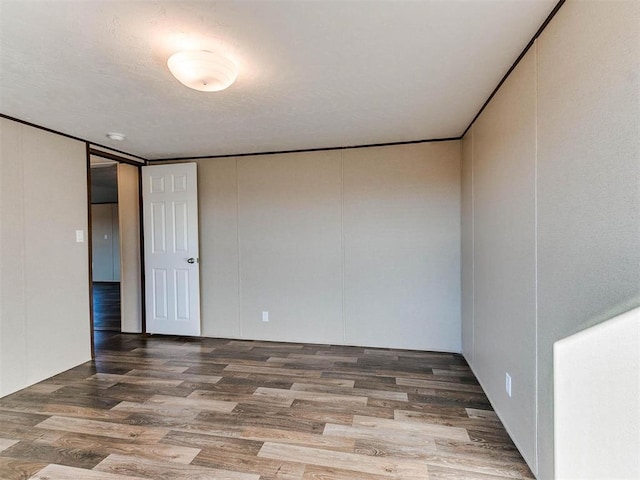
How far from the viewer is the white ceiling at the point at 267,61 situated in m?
1.46

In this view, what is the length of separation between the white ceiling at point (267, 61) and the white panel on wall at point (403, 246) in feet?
1.84

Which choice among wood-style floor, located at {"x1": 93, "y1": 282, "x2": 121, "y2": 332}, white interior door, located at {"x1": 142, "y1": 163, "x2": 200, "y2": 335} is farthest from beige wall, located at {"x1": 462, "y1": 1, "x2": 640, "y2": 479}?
wood-style floor, located at {"x1": 93, "y1": 282, "x2": 121, "y2": 332}

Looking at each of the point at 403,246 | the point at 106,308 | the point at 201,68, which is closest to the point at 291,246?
the point at 403,246

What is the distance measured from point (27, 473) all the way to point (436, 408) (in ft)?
8.19

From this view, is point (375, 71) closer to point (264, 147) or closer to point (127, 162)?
point (264, 147)

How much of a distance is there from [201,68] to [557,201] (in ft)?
6.08

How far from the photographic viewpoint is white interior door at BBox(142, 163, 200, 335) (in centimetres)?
406

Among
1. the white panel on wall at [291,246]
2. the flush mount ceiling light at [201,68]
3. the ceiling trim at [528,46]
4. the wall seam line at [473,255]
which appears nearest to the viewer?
the ceiling trim at [528,46]

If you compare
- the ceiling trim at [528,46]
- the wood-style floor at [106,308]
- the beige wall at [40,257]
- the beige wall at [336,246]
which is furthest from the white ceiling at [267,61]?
the wood-style floor at [106,308]

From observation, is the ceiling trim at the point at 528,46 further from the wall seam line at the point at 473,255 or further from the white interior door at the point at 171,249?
the white interior door at the point at 171,249

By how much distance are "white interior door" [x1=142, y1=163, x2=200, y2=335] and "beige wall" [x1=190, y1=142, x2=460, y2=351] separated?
0.44ft

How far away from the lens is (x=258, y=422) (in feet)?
7.25

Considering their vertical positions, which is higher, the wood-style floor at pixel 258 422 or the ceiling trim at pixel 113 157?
the ceiling trim at pixel 113 157

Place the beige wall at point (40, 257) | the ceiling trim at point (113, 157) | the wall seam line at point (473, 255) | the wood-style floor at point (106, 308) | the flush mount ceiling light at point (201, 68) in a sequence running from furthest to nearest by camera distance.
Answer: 1. the wood-style floor at point (106, 308)
2. the ceiling trim at point (113, 157)
3. the wall seam line at point (473, 255)
4. the beige wall at point (40, 257)
5. the flush mount ceiling light at point (201, 68)
